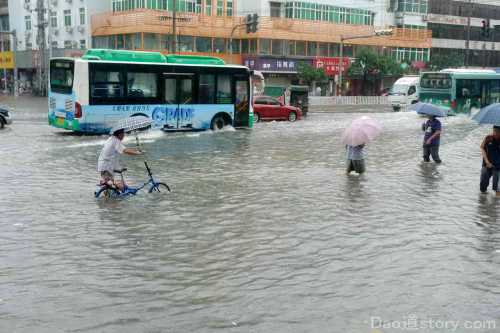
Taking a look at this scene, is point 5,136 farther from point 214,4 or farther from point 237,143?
point 214,4

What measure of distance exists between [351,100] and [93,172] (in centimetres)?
4492

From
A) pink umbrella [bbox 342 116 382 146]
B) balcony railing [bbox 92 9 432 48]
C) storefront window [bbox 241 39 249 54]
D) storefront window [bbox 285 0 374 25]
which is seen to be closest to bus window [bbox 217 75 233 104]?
pink umbrella [bbox 342 116 382 146]

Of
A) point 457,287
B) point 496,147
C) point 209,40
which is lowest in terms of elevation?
point 457,287

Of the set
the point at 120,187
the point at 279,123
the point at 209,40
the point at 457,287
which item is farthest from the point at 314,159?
the point at 209,40

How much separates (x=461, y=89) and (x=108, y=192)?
→ 30.2 meters

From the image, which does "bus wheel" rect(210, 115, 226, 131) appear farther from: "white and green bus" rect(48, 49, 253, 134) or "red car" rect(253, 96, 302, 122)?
"red car" rect(253, 96, 302, 122)

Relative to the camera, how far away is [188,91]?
928 inches

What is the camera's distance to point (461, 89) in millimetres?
36812

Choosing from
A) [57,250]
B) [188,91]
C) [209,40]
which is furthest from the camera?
[209,40]

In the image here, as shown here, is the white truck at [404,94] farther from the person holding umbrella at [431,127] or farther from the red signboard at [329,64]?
the person holding umbrella at [431,127]

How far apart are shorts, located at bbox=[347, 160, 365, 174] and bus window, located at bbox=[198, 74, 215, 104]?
35.3ft

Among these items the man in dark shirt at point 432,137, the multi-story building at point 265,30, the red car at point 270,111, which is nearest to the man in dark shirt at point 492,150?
the man in dark shirt at point 432,137

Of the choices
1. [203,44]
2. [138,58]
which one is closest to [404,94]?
[203,44]

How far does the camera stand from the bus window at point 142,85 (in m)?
22.0
